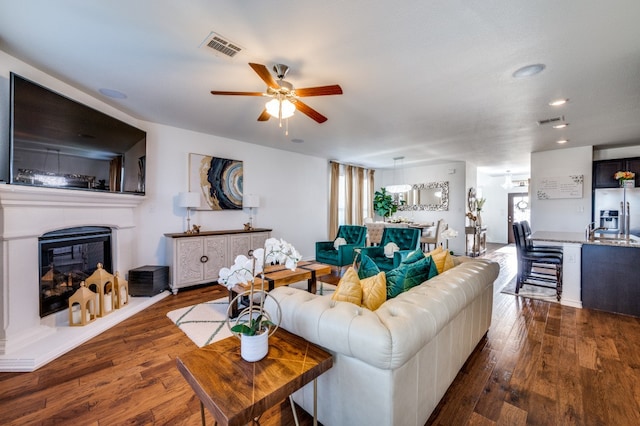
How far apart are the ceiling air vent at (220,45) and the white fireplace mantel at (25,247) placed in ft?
6.71

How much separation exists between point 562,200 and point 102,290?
802 cm

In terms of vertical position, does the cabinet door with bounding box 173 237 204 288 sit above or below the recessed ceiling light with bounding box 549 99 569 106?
below

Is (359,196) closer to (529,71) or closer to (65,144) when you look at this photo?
(529,71)

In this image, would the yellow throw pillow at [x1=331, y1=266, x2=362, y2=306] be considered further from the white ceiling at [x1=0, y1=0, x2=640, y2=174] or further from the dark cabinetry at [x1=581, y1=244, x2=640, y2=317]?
the dark cabinetry at [x1=581, y1=244, x2=640, y2=317]

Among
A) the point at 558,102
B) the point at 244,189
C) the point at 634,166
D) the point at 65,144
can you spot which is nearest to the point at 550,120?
the point at 558,102

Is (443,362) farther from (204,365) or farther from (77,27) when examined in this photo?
(77,27)

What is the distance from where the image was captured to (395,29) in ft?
6.28

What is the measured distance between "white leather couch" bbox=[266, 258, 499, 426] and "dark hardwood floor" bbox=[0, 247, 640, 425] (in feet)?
0.97

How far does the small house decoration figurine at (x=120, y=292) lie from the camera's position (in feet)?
10.5

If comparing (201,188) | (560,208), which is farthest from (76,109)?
(560,208)

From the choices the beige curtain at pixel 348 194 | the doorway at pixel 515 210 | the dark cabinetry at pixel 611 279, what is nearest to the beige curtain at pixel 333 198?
the beige curtain at pixel 348 194

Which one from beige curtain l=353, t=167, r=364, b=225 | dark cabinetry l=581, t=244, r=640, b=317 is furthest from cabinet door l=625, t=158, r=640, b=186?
beige curtain l=353, t=167, r=364, b=225

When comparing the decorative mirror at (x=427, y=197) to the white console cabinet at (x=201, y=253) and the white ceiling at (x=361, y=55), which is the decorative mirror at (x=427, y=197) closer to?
the white ceiling at (x=361, y=55)

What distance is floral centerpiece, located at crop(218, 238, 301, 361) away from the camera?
1208 mm
